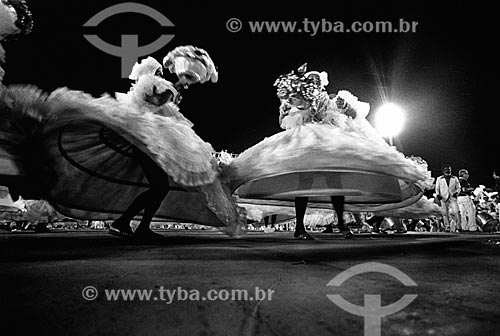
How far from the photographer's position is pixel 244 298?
1.04 meters

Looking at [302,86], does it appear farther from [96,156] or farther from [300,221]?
[96,156]

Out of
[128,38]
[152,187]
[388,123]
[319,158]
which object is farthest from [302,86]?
[128,38]

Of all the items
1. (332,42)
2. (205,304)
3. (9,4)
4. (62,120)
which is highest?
(332,42)

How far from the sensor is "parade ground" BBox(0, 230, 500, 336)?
83 centimetres

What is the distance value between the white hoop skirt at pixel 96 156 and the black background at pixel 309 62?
2.51 ft

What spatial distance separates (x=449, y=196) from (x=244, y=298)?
765cm

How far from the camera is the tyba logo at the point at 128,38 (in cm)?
500

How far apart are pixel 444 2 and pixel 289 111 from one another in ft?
12.9

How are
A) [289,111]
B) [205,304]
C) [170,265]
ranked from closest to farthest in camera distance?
[205,304]
[170,265]
[289,111]

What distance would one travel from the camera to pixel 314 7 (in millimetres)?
5520

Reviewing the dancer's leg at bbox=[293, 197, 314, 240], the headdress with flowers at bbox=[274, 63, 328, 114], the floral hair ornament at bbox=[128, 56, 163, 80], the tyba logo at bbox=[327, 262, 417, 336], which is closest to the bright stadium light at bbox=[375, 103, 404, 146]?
the headdress with flowers at bbox=[274, 63, 328, 114]

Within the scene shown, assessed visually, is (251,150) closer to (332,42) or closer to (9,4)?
(9,4)

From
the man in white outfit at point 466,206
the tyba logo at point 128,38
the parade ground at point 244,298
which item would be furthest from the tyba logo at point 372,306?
the man in white outfit at point 466,206

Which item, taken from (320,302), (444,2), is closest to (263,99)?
(444,2)
